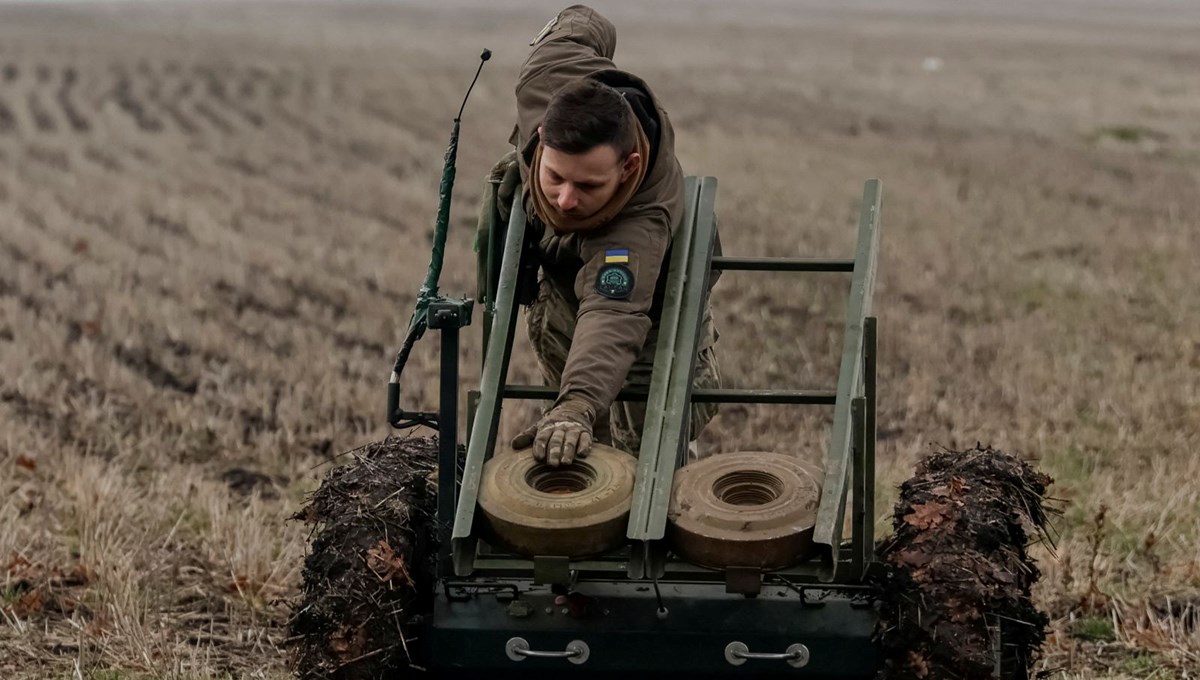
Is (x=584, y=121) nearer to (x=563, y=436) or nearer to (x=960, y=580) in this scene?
(x=563, y=436)

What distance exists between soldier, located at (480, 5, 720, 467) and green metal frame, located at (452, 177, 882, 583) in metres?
0.11

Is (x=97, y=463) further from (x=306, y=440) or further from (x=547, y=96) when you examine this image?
(x=547, y=96)

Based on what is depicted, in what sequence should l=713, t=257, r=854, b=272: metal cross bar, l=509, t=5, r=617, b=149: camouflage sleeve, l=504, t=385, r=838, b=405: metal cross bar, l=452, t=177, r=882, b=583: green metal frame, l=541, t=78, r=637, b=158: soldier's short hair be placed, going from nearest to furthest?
l=452, t=177, r=882, b=583: green metal frame < l=541, t=78, r=637, b=158: soldier's short hair < l=504, t=385, r=838, b=405: metal cross bar < l=713, t=257, r=854, b=272: metal cross bar < l=509, t=5, r=617, b=149: camouflage sleeve

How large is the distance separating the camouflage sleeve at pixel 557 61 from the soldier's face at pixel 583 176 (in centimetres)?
50

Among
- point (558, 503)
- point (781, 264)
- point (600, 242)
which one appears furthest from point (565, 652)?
point (781, 264)

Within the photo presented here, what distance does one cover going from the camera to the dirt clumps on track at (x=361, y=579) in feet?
16.2

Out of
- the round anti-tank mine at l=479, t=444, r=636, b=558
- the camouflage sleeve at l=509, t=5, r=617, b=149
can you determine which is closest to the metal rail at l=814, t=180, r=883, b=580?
the round anti-tank mine at l=479, t=444, r=636, b=558

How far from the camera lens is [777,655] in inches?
195

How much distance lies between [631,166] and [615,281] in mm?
345

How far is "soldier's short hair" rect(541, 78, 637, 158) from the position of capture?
210 inches

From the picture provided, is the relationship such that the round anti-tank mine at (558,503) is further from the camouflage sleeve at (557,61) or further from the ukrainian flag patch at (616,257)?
the camouflage sleeve at (557,61)

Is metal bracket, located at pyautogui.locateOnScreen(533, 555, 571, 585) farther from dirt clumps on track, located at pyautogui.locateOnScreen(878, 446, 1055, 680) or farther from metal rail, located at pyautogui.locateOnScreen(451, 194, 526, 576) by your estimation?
dirt clumps on track, located at pyautogui.locateOnScreen(878, 446, 1055, 680)

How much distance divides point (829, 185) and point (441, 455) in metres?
13.7

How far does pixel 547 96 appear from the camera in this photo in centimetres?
612
